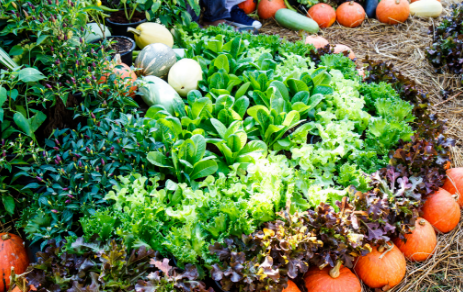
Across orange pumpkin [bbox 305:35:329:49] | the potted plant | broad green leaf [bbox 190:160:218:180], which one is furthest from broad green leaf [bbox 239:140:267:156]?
orange pumpkin [bbox 305:35:329:49]

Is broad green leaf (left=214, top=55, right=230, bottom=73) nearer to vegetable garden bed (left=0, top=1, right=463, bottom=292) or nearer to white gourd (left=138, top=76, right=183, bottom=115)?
vegetable garden bed (left=0, top=1, right=463, bottom=292)

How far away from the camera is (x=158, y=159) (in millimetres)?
1910

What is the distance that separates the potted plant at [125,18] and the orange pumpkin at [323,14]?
2822 millimetres

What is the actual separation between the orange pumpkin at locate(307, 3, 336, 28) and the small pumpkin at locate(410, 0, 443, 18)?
1.33 m

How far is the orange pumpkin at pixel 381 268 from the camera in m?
1.95

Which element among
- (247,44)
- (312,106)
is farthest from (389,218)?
(247,44)

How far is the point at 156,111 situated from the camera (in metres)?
2.29

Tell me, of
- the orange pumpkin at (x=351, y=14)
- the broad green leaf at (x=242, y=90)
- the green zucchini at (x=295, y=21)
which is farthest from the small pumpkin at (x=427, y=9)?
the broad green leaf at (x=242, y=90)

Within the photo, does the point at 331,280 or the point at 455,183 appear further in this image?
the point at 455,183

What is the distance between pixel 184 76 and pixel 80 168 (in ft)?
3.82

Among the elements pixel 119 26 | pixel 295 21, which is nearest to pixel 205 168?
pixel 119 26

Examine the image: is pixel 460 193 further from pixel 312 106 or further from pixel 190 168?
pixel 190 168

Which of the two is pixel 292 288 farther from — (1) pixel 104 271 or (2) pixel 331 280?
(1) pixel 104 271

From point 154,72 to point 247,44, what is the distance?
90 centimetres
